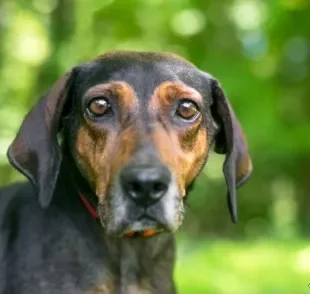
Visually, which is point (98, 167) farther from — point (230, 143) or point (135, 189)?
point (230, 143)

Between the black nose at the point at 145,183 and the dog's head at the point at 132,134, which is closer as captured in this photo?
the black nose at the point at 145,183

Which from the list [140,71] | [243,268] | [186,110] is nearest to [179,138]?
[186,110]

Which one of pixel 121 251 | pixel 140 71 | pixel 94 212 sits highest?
pixel 140 71

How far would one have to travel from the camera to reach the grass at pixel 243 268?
7.27 m

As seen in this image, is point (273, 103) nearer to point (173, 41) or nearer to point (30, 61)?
point (173, 41)

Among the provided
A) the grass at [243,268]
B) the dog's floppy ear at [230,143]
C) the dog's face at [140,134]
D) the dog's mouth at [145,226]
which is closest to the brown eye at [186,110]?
the dog's face at [140,134]

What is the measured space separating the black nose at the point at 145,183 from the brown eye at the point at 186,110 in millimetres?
551

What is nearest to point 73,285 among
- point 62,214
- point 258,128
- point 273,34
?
point 62,214

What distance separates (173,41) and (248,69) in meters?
2.14

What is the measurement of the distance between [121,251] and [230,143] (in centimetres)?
91

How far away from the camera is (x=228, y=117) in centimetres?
487

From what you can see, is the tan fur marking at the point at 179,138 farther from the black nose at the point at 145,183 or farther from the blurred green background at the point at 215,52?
the blurred green background at the point at 215,52

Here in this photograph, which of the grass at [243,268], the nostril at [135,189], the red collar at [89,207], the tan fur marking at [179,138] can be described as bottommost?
the grass at [243,268]

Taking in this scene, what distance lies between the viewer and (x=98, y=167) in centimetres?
434
